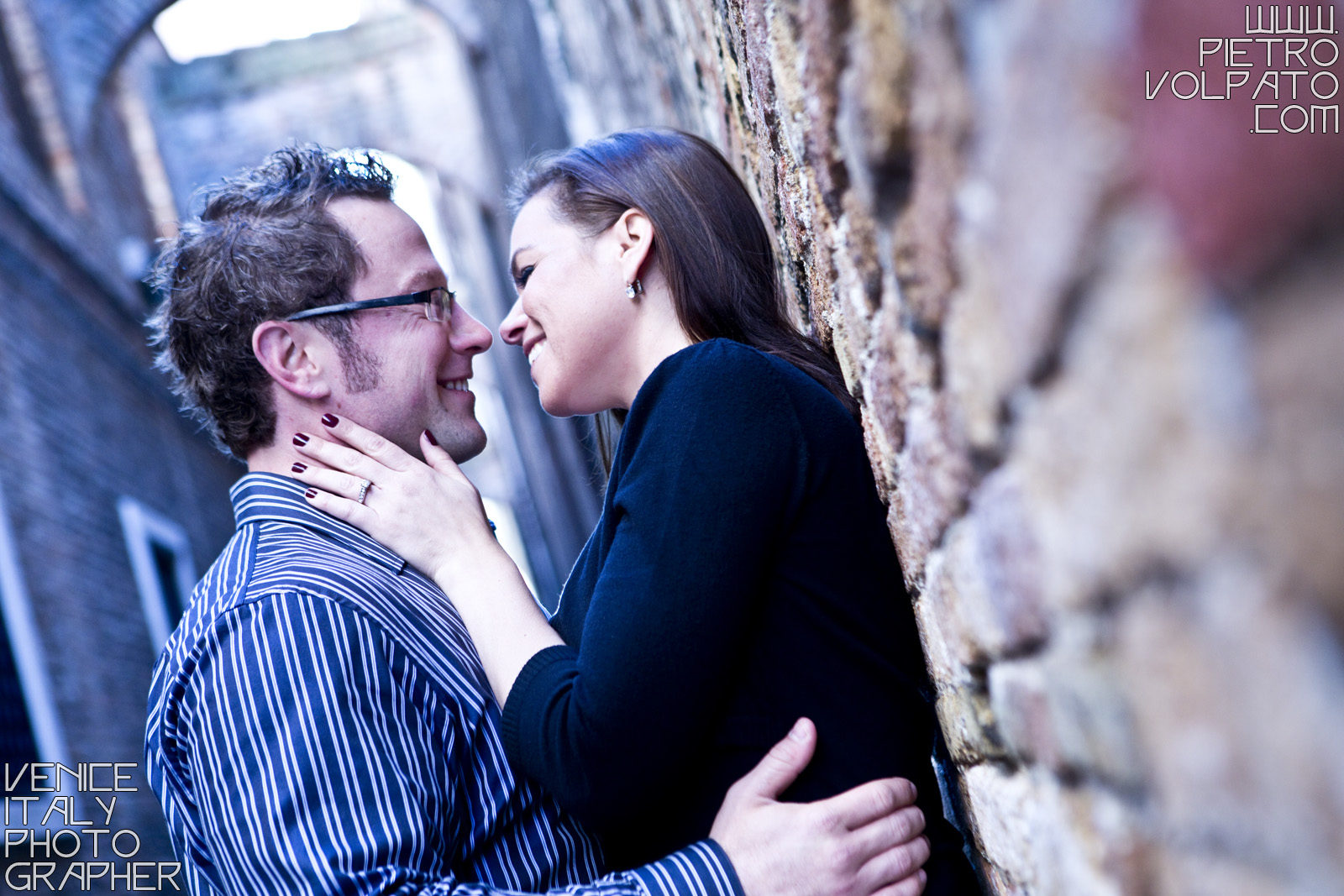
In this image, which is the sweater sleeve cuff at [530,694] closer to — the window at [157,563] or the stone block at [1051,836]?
the stone block at [1051,836]

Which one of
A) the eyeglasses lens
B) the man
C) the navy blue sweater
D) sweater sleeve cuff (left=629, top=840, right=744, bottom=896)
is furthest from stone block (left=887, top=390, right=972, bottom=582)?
the eyeglasses lens

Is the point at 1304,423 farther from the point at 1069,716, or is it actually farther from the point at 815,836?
the point at 815,836

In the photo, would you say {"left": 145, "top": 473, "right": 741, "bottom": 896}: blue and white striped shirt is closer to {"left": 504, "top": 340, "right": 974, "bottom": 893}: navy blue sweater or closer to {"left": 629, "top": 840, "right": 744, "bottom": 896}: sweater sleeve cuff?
{"left": 629, "top": 840, "right": 744, "bottom": 896}: sweater sleeve cuff

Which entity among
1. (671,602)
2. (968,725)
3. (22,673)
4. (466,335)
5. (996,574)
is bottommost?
(22,673)

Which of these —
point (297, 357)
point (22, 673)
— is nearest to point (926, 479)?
point (297, 357)

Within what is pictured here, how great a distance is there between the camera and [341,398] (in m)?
2.22

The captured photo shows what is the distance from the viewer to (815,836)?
1476mm

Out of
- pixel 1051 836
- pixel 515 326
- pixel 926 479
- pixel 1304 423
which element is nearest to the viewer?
pixel 1304 423

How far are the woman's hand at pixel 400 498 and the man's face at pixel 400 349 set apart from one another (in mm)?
131

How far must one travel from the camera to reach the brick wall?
0.52 metres

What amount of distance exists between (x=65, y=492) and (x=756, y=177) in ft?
17.9

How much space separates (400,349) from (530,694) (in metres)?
1.02

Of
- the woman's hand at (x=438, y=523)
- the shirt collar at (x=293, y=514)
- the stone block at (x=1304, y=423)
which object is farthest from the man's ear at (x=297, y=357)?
the stone block at (x=1304, y=423)

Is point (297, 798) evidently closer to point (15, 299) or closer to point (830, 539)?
point (830, 539)
